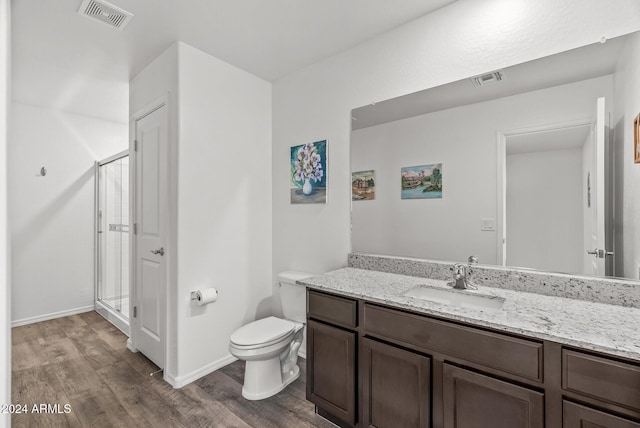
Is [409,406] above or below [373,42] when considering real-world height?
below

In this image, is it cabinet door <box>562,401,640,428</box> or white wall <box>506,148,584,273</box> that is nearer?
cabinet door <box>562,401,640,428</box>

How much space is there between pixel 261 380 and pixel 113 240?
263 cm

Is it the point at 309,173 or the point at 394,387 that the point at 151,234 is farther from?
the point at 394,387

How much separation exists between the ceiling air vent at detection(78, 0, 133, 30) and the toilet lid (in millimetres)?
2204

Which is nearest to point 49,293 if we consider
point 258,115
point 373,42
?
point 258,115

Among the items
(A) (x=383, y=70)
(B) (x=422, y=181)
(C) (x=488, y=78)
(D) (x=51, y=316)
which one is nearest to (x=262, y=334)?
(B) (x=422, y=181)

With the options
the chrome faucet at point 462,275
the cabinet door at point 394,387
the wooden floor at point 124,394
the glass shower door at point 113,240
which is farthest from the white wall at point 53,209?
the chrome faucet at point 462,275

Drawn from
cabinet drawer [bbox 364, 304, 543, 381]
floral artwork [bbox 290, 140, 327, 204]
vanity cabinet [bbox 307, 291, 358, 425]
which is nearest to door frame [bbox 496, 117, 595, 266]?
cabinet drawer [bbox 364, 304, 543, 381]

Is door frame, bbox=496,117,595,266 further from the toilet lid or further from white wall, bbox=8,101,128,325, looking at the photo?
white wall, bbox=8,101,128,325

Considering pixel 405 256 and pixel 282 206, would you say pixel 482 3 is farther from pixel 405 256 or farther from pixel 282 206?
pixel 282 206

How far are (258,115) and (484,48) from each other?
6.08 ft

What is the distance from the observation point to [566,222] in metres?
1.51

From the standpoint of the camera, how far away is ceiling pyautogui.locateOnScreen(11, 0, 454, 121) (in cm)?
184

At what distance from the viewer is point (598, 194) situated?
1431 mm
